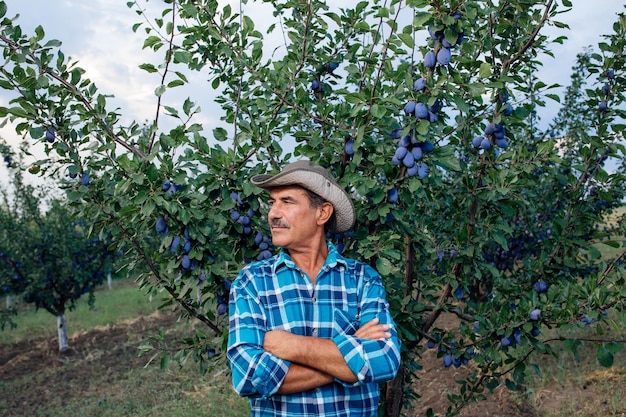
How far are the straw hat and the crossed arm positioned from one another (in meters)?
0.58

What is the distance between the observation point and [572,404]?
525 centimetres

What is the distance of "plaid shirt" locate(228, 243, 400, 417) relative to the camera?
5.96 feet

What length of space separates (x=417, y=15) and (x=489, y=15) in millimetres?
714

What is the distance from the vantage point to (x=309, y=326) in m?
2.02

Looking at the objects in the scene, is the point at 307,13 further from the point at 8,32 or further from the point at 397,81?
the point at 8,32

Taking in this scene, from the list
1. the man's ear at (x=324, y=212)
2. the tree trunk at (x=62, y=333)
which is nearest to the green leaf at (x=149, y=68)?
the man's ear at (x=324, y=212)

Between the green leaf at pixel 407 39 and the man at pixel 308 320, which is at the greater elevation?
the green leaf at pixel 407 39

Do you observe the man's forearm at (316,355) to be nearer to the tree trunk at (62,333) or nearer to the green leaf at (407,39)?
the green leaf at (407,39)

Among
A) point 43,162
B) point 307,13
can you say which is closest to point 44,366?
point 43,162

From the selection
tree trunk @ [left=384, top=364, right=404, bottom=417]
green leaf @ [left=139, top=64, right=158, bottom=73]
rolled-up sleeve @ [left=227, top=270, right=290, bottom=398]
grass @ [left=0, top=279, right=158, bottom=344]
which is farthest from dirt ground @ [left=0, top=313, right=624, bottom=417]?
green leaf @ [left=139, top=64, right=158, bottom=73]

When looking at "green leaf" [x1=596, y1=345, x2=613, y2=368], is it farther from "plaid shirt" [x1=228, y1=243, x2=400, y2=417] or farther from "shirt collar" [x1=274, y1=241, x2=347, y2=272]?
"shirt collar" [x1=274, y1=241, x2=347, y2=272]

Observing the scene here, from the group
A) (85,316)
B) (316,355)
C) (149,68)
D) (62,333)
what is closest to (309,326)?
(316,355)

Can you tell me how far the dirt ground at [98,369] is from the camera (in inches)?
215

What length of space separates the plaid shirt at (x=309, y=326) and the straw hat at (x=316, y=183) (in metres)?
0.21
